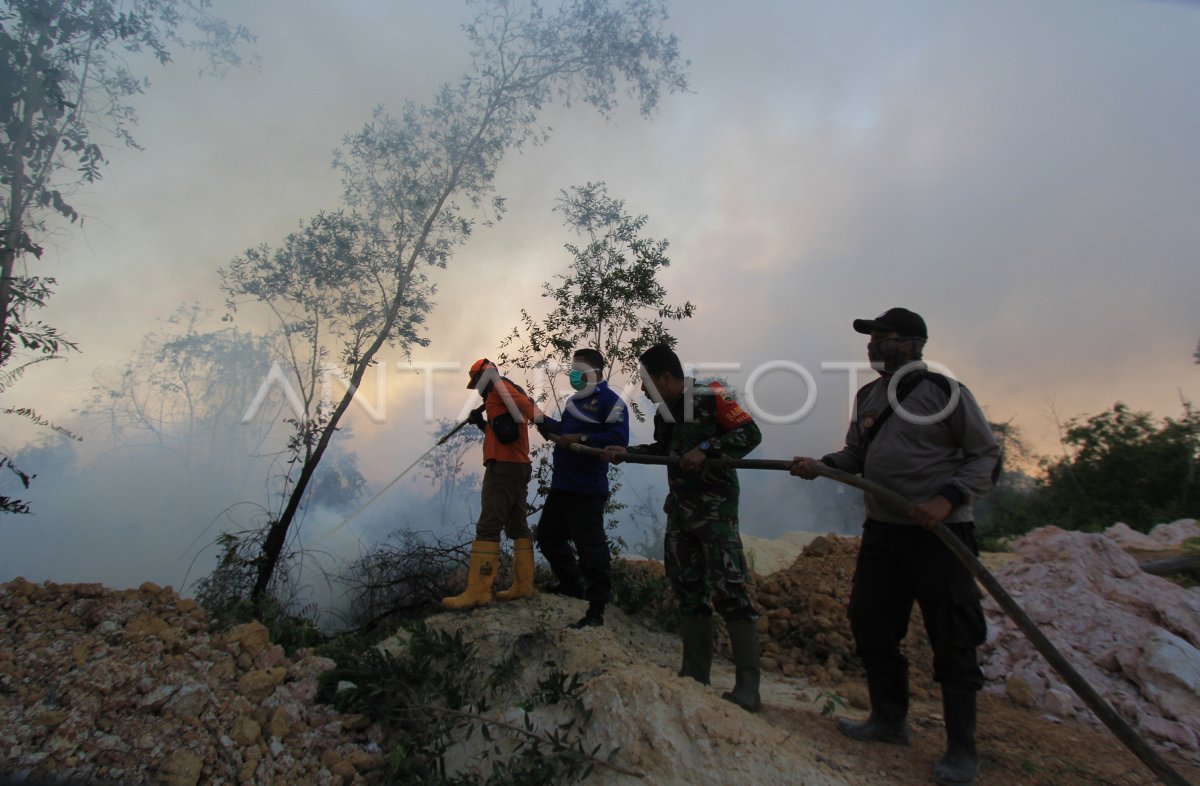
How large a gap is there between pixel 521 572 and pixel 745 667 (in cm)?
200

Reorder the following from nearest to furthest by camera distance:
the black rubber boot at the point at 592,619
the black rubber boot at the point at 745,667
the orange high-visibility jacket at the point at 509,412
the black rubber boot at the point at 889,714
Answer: the black rubber boot at the point at 889,714, the black rubber boot at the point at 745,667, the black rubber boot at the point at 592,619, the orange high-visibility jacket at the point at 509,412

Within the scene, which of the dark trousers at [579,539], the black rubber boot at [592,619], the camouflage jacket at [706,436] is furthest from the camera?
the dark trousers at [579,539]

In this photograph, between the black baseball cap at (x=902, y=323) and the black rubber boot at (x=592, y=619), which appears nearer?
the black baseball cap at (x=902, y=323)

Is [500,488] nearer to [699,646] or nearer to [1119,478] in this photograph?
[699,646]

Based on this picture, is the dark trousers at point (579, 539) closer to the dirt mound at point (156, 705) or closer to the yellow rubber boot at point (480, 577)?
the yellow rubber boot at point (480, 577)

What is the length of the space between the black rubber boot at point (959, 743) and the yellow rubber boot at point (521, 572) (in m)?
2.89

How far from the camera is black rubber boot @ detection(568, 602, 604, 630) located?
3.89 m

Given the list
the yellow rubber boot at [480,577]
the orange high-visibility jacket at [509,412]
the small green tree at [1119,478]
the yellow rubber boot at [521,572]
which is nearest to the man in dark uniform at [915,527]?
the orange high-visibility jacket at [509,412]

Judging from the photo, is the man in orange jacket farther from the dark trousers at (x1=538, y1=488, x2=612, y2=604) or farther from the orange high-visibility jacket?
the dark trousers at (x1=538, y1=488, x2=612, y2=604)

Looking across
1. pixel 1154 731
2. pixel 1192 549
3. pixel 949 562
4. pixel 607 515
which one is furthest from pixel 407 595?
pixel 1192 549

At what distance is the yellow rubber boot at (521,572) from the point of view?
4.62 metres

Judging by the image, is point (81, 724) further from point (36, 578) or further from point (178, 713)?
point (36, 578)

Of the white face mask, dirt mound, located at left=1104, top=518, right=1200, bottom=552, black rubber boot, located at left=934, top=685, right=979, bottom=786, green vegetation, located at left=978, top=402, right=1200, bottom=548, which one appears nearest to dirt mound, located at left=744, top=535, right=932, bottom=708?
black rubber boot, located at left=934, top=685, right=979, bottom=786

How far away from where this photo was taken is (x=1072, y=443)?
13586mm
